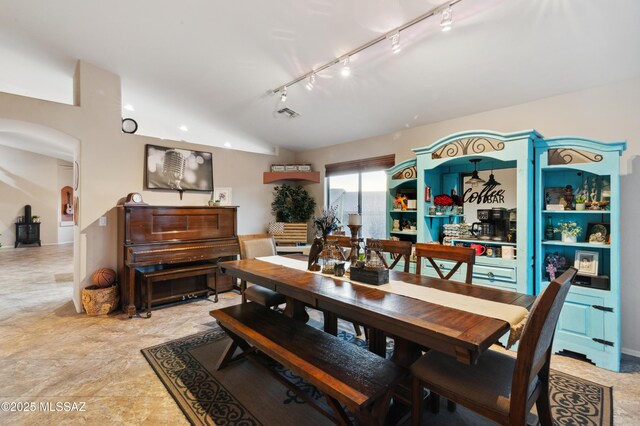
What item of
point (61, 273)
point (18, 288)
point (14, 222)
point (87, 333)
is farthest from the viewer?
point (14, 222)

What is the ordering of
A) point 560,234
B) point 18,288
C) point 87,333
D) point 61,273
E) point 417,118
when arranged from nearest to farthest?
point 560,234 < point 87,333 < point 417,118 < point 18,288 < point 61,273

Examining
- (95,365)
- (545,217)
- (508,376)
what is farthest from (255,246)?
(545,217)

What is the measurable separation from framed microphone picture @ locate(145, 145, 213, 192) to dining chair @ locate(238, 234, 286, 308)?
6.62 feet

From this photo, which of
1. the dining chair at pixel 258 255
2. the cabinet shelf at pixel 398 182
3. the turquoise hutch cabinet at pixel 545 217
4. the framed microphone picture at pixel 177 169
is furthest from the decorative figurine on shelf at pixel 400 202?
the framed microphone picture at pixel 177 169

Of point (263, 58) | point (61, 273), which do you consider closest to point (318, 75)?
point (263, 58)

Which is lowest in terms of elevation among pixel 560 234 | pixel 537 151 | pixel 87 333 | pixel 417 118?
pixel 87 333

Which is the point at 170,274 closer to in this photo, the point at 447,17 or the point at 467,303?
the point at 467,303

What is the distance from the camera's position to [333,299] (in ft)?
5.82

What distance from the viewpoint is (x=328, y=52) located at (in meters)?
2.96

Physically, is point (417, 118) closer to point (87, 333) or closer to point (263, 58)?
point (263, 58)

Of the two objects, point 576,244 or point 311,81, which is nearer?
point 576,244

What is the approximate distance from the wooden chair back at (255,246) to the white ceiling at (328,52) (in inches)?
77.8

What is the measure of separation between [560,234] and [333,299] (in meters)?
2.67

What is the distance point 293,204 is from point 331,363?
4226mm
